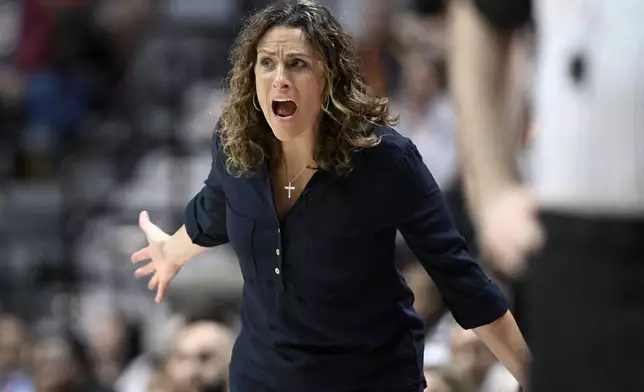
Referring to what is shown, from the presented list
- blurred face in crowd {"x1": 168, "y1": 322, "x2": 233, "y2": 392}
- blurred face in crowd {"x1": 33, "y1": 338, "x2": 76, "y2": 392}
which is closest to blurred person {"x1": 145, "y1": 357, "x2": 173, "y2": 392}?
blurred face in crowd {"x1": 168, "y1": 322, "x2": 233, "y2": 392}

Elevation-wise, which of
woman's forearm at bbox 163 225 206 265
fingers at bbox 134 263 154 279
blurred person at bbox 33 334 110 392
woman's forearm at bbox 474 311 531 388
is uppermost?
woman's forearm at bbox 163 225 206 265

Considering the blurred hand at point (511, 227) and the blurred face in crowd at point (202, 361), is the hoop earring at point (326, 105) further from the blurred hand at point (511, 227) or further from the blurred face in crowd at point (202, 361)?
the blurred face in crowd at point (202, 361)

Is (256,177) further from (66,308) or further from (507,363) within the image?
(66,308)

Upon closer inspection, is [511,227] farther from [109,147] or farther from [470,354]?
[109,147]

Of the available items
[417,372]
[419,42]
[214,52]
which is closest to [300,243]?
[417,372]

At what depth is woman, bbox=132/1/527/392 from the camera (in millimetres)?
2447

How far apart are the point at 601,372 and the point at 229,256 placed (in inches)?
201

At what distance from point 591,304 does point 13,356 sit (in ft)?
16.5

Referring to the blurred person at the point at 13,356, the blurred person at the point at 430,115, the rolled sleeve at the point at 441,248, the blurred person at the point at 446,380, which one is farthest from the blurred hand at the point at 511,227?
the blurred person at the point at 13,356

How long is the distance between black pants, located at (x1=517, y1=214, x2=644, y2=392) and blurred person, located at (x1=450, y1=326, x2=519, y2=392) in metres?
2.54

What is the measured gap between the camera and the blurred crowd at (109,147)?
5.98 meters

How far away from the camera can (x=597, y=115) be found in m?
1.61

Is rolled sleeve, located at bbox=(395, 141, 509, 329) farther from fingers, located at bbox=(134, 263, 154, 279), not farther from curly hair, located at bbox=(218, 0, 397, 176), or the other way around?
fingers, located at bbox=(134, 263, 154, 279)

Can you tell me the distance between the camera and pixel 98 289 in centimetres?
711
